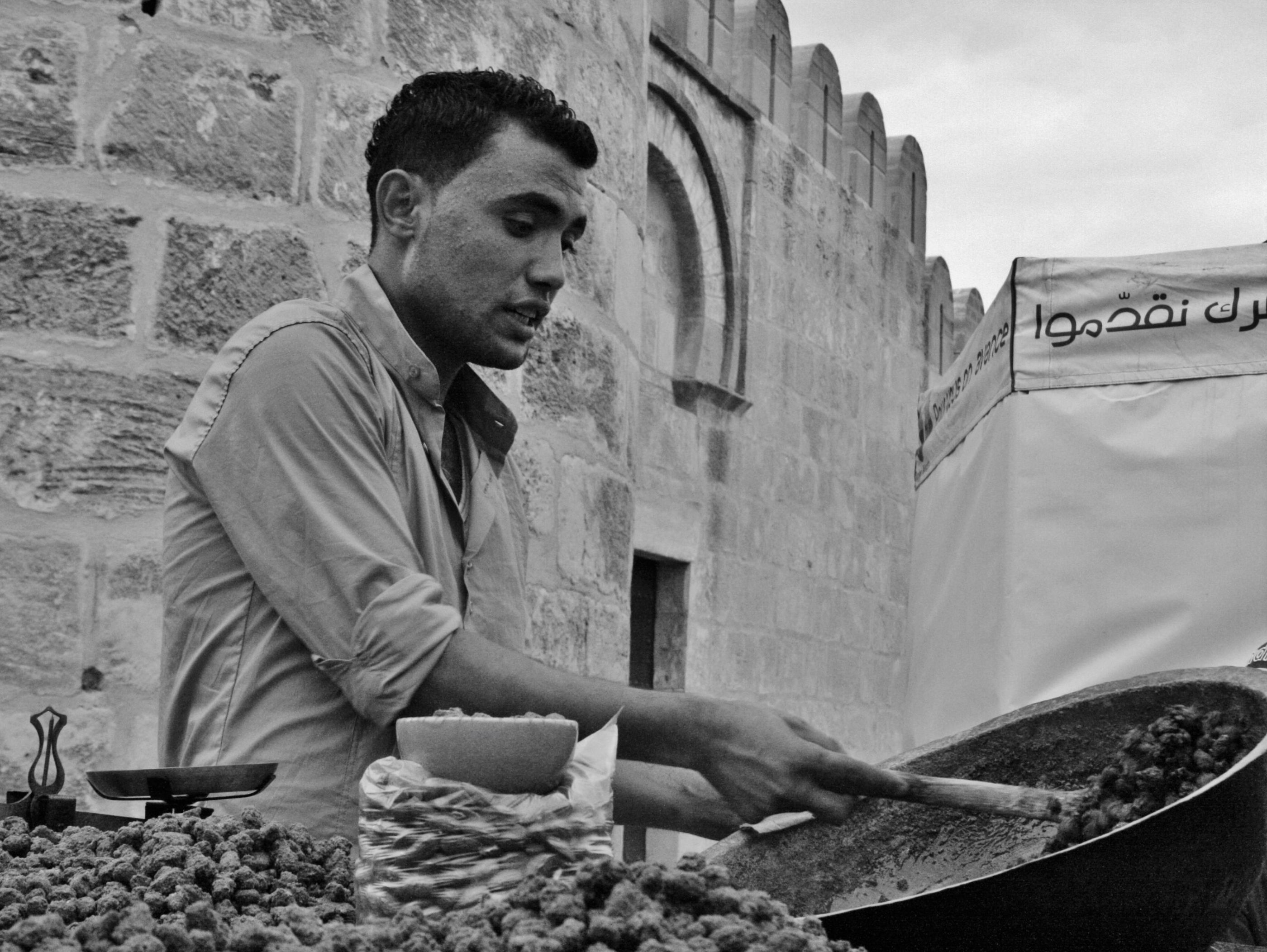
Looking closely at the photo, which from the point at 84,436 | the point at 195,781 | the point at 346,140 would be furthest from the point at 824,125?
the point at 195,781

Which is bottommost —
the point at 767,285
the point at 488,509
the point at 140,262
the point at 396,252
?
the point at 488,509

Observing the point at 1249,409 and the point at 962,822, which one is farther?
the point at 1249,409

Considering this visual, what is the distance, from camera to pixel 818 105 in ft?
32.9

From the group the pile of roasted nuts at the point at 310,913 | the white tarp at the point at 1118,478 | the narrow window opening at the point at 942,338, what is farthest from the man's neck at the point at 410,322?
the narrow window opening at the point at 942,338

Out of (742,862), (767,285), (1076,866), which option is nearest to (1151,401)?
(742,862)

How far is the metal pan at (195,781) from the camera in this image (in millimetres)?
1413

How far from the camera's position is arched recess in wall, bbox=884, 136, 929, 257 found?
11.4 meters

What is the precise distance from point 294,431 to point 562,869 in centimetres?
68

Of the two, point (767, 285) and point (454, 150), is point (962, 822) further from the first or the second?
point (767, 285)

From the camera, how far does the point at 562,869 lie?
46.5 inches

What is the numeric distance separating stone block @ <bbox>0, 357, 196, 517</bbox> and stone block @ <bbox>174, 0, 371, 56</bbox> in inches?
26.7

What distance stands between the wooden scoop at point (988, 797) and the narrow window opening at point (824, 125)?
8.86m

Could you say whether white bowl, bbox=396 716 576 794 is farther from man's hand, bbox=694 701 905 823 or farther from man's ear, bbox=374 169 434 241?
man's ear, bbox=374 169 434 241

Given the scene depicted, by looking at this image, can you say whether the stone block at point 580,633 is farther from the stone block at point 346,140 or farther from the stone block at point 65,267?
the stone block at point 65,267
